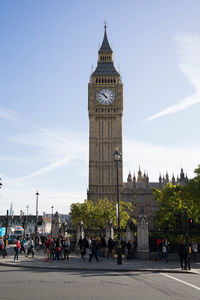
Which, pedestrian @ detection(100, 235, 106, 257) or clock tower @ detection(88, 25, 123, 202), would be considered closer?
pedestrian @ detection(100, 235, 106, 257)

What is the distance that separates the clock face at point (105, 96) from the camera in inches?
3430

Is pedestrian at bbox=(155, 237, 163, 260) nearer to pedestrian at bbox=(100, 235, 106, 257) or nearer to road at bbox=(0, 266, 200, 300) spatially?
pedestrian at bbox=(100, 235, 106, 257)

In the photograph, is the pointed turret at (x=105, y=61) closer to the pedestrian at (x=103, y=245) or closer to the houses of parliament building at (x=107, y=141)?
the houses of parliament building at (x=107, y=141)

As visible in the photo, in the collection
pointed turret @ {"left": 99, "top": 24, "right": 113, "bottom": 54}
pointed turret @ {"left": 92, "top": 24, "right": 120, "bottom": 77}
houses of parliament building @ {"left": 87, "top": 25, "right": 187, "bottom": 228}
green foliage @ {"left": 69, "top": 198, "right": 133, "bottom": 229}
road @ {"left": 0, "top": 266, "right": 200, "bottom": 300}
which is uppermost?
pointed turret @ {"left": 99, "top": 24, "right": 113, "bottom": 54}

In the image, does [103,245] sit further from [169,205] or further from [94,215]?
[94,215]

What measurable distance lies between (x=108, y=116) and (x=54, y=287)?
251ft

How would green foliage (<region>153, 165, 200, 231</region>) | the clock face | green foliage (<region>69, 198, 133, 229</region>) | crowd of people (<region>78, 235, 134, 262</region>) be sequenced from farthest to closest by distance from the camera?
the clock face, green foliage (<region>69, 198, 133, 229</region>), green foliage (<region>153, 165, 200, 231</region>), crowd of people (<region>78, 235, 134, 262</region>)

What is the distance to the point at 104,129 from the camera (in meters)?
86.3

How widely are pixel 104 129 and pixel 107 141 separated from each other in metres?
3.49

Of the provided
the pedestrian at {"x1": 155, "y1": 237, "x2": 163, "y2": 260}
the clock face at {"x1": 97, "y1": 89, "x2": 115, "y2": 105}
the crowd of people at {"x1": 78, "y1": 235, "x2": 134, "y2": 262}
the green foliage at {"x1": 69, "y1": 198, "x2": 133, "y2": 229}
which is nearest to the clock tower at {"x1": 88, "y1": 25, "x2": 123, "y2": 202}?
the clock face at {"x1": 97, "y1": 89, "x2": 115, "y2": 105}

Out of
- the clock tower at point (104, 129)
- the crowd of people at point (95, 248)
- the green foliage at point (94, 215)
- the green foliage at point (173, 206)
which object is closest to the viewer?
the crowd of people at point (95, 248)

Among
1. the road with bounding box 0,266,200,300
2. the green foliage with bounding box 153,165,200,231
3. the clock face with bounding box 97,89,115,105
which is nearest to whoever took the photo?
the road with bounding box 0,266,200,300

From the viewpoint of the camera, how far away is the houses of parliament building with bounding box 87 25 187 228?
270 ft

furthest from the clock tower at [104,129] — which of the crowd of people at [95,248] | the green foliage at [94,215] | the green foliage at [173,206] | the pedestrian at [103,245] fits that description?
the crowd of people at [95,248]
